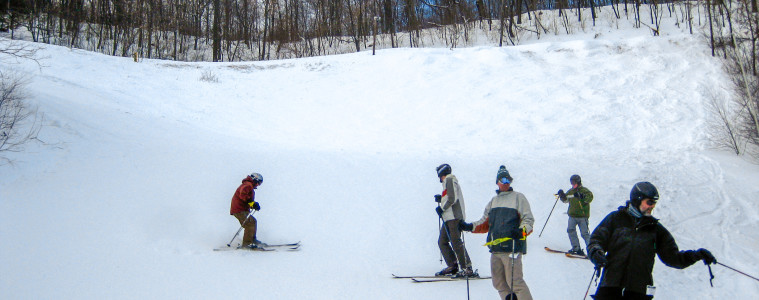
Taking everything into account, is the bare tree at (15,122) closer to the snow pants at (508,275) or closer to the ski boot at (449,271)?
the ski boot at (449,271)

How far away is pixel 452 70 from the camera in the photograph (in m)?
22.9

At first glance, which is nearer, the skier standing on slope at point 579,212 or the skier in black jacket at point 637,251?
the skier in black jacket at point 637,251

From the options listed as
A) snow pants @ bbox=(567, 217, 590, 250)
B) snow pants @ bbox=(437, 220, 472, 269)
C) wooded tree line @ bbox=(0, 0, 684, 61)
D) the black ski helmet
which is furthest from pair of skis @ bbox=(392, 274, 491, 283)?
wooded tree line @ bbox=(0, 0, 684, 61)

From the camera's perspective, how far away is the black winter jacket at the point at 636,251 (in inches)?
144

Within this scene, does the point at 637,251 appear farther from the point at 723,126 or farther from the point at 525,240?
the point at 723,126

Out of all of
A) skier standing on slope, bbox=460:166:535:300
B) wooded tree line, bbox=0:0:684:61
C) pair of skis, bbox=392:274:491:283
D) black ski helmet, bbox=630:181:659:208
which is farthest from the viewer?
wooded tree line, bbox=0:0:684:61

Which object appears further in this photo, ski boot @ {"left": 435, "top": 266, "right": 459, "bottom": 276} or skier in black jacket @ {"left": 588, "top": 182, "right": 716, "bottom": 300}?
ski boot @ {"left": 435, "top": 266, "right": 459, "bottom": 276}

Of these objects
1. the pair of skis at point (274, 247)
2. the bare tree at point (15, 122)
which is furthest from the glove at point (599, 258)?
the bare tree at point (15, 122)

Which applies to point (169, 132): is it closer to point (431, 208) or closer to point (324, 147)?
point (324, 147)

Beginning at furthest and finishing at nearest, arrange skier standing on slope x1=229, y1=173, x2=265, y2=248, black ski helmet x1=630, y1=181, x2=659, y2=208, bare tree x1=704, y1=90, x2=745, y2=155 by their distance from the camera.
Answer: bare tree x1=704, y1=90, x2=745, y2=155 → skier standing on slope x1=229, y1=173, x2=265, y2=248 → black ski helmet x1=630, y1=181, x2=659, y2=208

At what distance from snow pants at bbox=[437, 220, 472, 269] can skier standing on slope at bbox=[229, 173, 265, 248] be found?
10.3ft

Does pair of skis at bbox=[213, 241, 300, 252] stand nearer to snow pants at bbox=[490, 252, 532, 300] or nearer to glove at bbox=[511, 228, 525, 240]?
snow pants at bbox=[490, 252, 532, 300]

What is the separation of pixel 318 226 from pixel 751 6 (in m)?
24.2

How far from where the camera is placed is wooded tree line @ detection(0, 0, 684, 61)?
35.3 m
